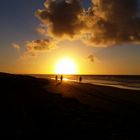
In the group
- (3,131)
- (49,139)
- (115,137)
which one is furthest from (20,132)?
(115,137)

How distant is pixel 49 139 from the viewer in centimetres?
1005

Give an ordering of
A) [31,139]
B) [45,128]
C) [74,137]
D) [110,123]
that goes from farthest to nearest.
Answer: [110,123], [45,128], [74,137], [31,139]

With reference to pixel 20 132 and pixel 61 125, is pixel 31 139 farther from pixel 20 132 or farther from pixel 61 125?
pixel 61 125

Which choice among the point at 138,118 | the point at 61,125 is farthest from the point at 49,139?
the point at 138,118

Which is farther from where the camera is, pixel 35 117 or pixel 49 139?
pixel 35 117

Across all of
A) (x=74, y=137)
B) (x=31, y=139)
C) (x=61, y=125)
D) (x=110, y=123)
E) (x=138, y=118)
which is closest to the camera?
(x=31, y=139)

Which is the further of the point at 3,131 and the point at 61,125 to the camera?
the point at 61,125

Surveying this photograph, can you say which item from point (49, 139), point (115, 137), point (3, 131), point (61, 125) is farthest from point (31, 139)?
point (115, 137)

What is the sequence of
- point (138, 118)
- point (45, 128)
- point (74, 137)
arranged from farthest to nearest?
point (138, 118), point (45, 128), point (74, 137)

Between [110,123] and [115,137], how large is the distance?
106 inches

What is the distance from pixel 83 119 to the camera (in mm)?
14273

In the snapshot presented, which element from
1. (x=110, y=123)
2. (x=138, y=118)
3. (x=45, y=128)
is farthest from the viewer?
(x=138, y=118)

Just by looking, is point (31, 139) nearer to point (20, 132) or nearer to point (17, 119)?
point (20, 132)

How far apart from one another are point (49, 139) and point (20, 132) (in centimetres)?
146
